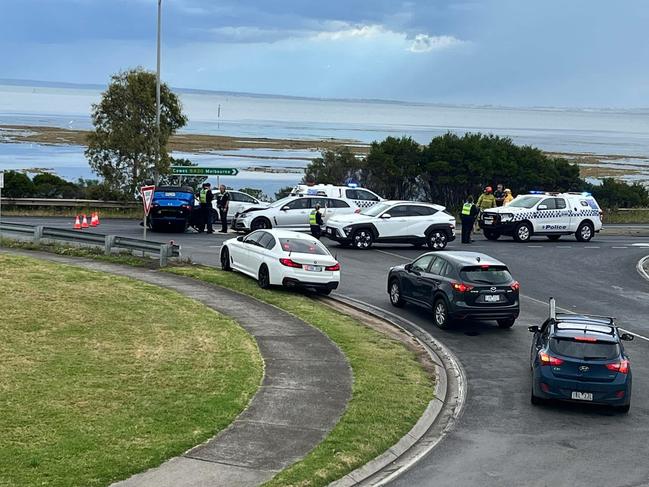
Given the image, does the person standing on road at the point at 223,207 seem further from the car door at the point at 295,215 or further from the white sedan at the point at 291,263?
the white sedan at the point at 291,263

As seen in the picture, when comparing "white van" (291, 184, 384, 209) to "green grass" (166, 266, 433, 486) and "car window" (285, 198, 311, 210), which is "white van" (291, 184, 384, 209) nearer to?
"car window" (285, 198, 311, 210)

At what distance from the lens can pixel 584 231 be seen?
3697 cm

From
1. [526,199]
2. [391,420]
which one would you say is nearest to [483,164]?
[526,199]

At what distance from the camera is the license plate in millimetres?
13492

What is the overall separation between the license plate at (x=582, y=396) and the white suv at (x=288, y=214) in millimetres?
20326

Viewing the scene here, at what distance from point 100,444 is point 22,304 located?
8.50 m

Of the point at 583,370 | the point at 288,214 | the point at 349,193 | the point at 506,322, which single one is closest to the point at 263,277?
the point at 506,322

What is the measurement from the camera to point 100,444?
1053 centimetres

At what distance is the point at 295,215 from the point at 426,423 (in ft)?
69.4

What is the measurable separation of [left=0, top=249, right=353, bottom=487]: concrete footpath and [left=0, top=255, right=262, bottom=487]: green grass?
244mm

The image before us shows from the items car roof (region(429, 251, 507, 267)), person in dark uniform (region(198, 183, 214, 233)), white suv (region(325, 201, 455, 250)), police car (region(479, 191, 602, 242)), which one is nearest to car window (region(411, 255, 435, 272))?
car roof (region(429, 251, 507, 267))

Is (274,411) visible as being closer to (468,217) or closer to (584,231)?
(468,217)

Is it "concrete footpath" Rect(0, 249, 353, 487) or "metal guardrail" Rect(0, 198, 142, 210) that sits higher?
"metal guardrail" Rect(0, 198, 142, 210)

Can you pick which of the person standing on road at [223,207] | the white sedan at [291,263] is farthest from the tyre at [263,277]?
the person standing on road at [223,207]
